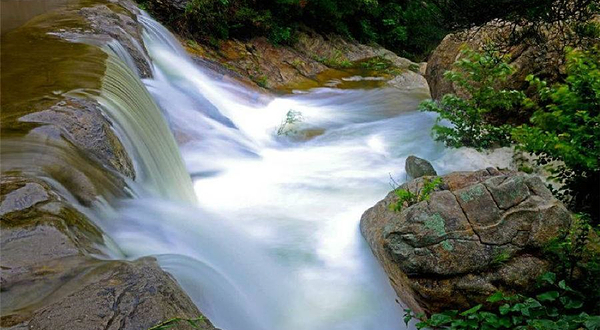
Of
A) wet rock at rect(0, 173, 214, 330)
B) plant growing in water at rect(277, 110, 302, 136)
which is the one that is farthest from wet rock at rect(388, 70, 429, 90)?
wet rock at rect(0, 173, 214, 330)

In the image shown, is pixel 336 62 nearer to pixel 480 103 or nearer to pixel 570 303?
pixel 480 103

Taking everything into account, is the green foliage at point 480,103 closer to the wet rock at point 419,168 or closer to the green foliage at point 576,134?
the wet rock at point 419,168

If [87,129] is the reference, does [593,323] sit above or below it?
above

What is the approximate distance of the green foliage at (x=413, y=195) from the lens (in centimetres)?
446

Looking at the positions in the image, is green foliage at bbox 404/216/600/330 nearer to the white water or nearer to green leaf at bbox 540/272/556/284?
green leaf at bbox 540/272/556/284

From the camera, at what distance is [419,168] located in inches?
250

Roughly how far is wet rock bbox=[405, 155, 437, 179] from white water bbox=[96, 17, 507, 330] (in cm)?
43

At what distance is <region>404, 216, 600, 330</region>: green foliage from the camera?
3393 mm

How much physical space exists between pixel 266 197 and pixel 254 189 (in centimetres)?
27

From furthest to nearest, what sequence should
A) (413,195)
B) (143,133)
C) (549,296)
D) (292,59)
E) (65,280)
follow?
(292,59) < (143,133) < (413,195) < (549,296) < (65,280)

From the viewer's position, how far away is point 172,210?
4.58 metres

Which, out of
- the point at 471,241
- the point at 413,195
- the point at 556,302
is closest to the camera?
the point at 556,302

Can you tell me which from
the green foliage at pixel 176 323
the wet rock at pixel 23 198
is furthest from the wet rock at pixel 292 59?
the green foliage at pixel 176 323

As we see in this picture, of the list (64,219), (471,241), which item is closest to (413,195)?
(471,241)
